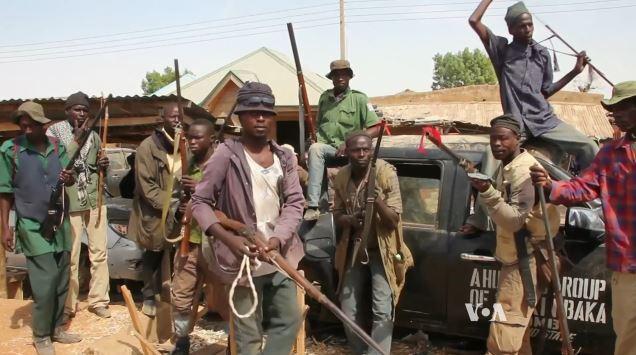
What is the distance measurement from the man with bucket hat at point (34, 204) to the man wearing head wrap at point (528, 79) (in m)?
3.80

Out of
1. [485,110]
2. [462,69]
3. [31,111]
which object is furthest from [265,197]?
[462,69]

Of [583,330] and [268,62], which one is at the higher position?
[268,62]

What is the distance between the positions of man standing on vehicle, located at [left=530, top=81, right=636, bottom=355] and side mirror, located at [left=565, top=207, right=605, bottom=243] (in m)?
0.64

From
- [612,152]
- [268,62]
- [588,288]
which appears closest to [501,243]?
[588,288]

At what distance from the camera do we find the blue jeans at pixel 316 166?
18.2ft

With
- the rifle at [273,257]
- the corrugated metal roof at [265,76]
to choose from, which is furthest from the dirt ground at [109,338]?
the corrugated metal roof at [265,76]

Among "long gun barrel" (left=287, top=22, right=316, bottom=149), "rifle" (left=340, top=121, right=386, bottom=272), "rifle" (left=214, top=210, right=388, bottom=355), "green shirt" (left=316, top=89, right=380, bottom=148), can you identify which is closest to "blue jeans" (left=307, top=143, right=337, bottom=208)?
"green shirt" (left=316, top=89, right=380, bottom=148)

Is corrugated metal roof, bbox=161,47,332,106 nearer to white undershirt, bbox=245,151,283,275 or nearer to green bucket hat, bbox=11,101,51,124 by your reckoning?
green bucket hat, bbox=11,101,51,124

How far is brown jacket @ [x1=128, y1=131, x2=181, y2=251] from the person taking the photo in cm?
527

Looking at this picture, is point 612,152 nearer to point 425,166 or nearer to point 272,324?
point 425,166

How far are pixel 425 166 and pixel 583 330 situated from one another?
5.41ft

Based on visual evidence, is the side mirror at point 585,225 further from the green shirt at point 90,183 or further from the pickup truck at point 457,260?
the green shirt at point 90,183

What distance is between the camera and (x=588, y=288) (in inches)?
163

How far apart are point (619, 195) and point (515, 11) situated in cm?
218
